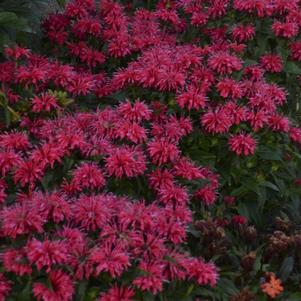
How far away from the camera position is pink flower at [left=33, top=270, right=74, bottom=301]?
2.26 m

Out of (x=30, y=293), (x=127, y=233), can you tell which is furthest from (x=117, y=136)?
(x=30, y=293)

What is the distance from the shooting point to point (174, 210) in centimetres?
276

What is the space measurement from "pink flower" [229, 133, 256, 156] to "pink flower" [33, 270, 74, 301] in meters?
1.21

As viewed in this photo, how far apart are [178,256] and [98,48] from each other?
1851mm

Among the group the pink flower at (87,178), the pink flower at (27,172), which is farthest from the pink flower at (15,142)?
the pink flower at (87,178)

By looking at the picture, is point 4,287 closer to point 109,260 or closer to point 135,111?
point 109,260

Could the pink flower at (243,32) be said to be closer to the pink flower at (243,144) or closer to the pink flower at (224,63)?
the pink flower at (224,63)

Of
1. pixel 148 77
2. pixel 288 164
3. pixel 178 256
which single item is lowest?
pixel 288 164

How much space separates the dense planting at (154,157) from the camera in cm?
241

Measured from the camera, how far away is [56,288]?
7.54ft

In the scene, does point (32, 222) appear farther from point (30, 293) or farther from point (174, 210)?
point (174, 210)

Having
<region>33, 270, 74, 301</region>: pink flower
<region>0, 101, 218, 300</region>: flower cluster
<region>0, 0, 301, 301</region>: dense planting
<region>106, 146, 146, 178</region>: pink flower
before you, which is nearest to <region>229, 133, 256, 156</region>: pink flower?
<region>0, 0, 301, 301</region>: dense planting

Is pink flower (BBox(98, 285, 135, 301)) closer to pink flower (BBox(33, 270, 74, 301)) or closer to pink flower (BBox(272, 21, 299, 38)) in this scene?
pink flower (BBox(33, 270, 74, 301))

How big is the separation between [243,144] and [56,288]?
128cm
